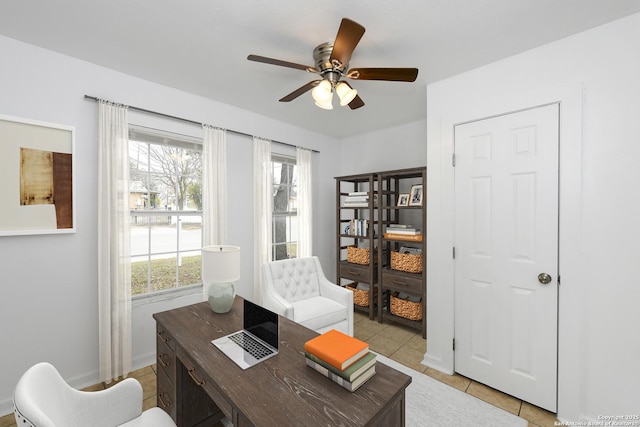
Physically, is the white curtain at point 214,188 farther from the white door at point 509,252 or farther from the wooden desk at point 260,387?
the white door at point 509,252

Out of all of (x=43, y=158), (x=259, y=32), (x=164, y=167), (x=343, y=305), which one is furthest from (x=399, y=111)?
(x=43, y=158)

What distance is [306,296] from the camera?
309 centimetres

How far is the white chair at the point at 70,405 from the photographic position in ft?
2.81

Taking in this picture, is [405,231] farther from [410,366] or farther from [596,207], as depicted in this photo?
[596,207]

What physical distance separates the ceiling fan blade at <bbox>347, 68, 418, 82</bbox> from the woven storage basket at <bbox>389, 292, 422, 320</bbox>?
2.52 m

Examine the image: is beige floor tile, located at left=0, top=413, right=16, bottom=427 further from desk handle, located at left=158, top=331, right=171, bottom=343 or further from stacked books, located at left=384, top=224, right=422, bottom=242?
stacked books, located at left=384, top=224, right=422, bottom=242

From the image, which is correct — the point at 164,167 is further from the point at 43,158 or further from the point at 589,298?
the point at 589,298

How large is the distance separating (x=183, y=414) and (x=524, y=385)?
2.38 m

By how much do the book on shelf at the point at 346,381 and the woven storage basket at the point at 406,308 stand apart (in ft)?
7.47

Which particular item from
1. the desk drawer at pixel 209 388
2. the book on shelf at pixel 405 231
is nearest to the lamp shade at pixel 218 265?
the desk drawer at pixel 209 388

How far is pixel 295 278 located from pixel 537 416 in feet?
7.37

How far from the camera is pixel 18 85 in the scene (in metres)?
1.99

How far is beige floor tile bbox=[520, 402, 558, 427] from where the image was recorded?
1.89 metres

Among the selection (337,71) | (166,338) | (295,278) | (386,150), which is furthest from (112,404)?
(386,150)
